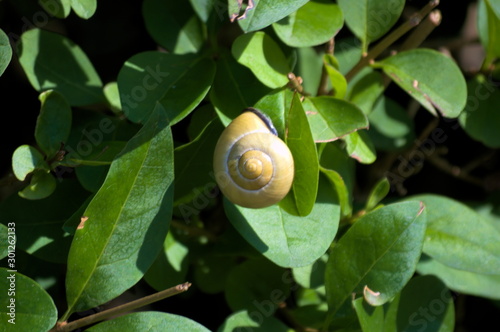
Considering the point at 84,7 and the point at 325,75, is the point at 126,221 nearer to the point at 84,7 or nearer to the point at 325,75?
the point at 84,7

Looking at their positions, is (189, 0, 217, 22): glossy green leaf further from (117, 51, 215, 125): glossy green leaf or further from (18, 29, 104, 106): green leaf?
(18, 29, 104, 106): green leaf

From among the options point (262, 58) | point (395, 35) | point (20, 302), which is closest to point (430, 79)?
point (395, 35)

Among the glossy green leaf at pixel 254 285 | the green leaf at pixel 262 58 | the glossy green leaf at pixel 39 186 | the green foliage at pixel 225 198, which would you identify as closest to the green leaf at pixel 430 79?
the green foliage at pixel 225 198

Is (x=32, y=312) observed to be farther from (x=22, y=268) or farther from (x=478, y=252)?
(x=478, y=252)

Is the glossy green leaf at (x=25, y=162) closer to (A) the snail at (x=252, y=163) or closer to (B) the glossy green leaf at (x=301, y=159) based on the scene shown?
(A) the snail at (x=252, y=163)

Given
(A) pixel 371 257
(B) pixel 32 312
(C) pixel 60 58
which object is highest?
(C) pixel 60 58

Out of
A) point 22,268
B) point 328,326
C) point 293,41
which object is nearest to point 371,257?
point 328,326
